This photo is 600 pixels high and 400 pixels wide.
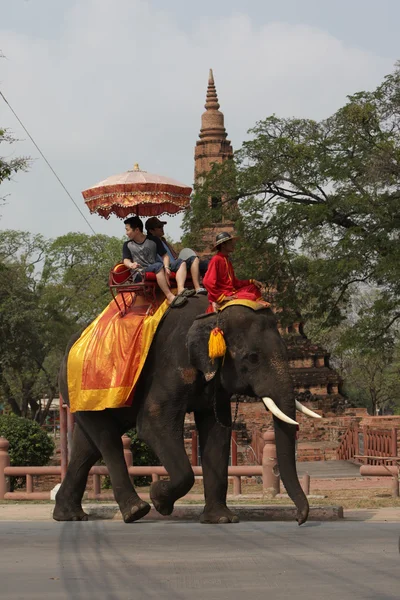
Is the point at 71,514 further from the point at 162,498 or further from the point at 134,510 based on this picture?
the point at 162,498

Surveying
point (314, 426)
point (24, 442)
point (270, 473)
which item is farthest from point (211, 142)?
point (270, 473)

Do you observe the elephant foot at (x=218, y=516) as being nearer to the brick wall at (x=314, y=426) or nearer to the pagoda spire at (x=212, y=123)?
the brick wall at (x=314, y=426)

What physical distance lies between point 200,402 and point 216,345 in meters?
1.09

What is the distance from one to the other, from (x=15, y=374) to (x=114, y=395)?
1829 inches

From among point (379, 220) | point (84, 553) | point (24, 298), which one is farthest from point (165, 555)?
point (24, 298)

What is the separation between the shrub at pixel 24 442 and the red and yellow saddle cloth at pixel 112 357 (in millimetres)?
10682

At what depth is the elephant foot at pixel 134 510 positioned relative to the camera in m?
12.4

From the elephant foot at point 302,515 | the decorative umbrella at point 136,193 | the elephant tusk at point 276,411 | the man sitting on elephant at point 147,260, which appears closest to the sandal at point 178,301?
the man sitting on elephant at point 147,260

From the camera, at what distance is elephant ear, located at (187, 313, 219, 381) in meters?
11.6

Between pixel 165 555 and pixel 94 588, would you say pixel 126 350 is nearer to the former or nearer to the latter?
pixel 165 555

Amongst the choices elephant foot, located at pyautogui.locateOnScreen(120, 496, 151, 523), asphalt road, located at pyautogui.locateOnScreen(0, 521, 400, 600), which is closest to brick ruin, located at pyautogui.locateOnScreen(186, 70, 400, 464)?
elephant foot, located at pyautogui.locateOnScreen(120, 496, 151, 523)

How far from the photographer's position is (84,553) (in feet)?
33.1

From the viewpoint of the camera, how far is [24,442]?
2341 centimetres

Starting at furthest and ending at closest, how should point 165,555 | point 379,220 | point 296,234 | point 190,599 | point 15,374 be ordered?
1. point 15,374
2. point 296,234
3. point 379,220
4. point 165,555
5. point 190,599
